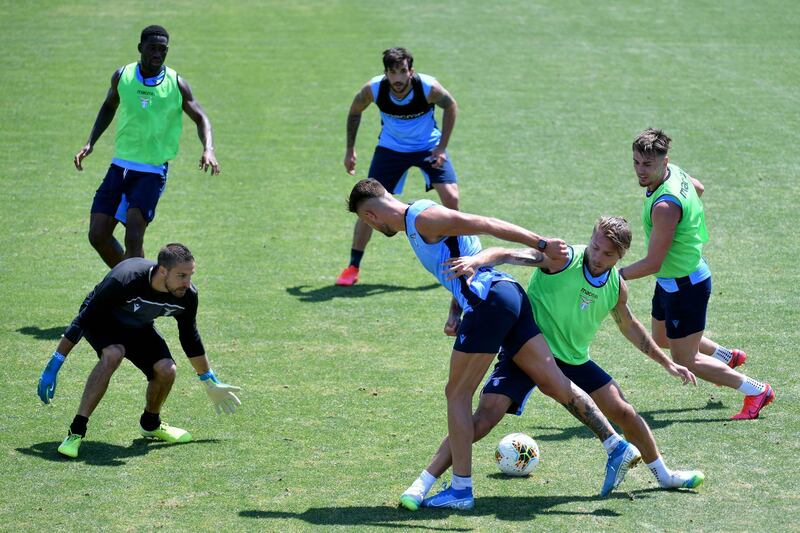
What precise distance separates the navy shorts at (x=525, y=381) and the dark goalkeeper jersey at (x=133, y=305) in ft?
7.28

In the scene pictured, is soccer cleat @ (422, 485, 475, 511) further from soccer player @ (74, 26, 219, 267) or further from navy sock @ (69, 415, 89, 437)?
soccer player @ (74, 26, 219, 267)

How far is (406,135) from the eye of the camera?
1190cm

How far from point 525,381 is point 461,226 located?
3.80ft

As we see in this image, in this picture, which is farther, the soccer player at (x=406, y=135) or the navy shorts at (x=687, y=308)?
the soccer player at (x=406, y=135)

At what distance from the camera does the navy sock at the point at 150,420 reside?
7.75 meters

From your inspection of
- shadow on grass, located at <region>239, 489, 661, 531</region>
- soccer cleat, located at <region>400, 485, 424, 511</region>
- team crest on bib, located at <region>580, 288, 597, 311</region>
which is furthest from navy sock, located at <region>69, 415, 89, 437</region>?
team crest on bib, located at <region>580, 288, 597, 311</region>

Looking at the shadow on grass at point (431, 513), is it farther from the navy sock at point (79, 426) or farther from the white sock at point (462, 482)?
the navy sock at point (79, 426)

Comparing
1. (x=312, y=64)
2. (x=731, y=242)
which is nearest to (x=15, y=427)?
(x=731, y=242)

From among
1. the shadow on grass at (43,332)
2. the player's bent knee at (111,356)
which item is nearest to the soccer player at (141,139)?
the shadow on grass at (43,332)

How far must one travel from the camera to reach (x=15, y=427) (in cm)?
795

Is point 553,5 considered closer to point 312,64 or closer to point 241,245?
point 312,64

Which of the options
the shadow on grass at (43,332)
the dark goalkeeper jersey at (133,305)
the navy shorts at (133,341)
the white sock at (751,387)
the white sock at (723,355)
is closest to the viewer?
the dark goalkeeper jersey at (133,305)

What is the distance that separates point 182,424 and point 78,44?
15.8 m

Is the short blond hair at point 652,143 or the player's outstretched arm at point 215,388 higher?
the short blond hair at point 652,143
